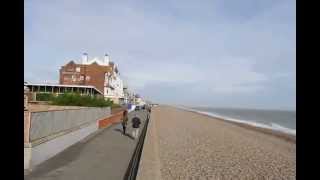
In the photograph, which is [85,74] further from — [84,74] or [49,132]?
[49,132]

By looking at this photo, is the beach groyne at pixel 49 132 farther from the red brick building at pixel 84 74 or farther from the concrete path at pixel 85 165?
the red brick building at pixel 84 74

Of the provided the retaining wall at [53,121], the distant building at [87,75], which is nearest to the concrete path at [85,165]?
the retaining wall at [53,121]

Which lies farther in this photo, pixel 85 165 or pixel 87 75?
pixel 87 75

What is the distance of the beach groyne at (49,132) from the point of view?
Answer: 41.6 feet

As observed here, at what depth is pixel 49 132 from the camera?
1619 centimetres

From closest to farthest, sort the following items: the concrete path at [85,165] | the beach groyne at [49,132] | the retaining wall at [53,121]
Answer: the concrete path at [85,165], the beach groyne at [49,132], the retaining wall at [53,121]

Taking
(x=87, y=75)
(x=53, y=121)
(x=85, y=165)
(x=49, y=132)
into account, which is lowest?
(x=85, y=165)

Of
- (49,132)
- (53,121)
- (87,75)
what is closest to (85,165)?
(49,132)

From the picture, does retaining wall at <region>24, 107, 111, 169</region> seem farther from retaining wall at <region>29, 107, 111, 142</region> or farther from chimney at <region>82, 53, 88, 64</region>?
chimney at <region>82, 53, 88, 64</region>

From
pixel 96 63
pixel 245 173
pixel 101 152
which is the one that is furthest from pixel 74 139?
pixel 96 63

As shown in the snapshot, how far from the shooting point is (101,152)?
17.8 metres

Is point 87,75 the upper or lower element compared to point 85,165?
upper
